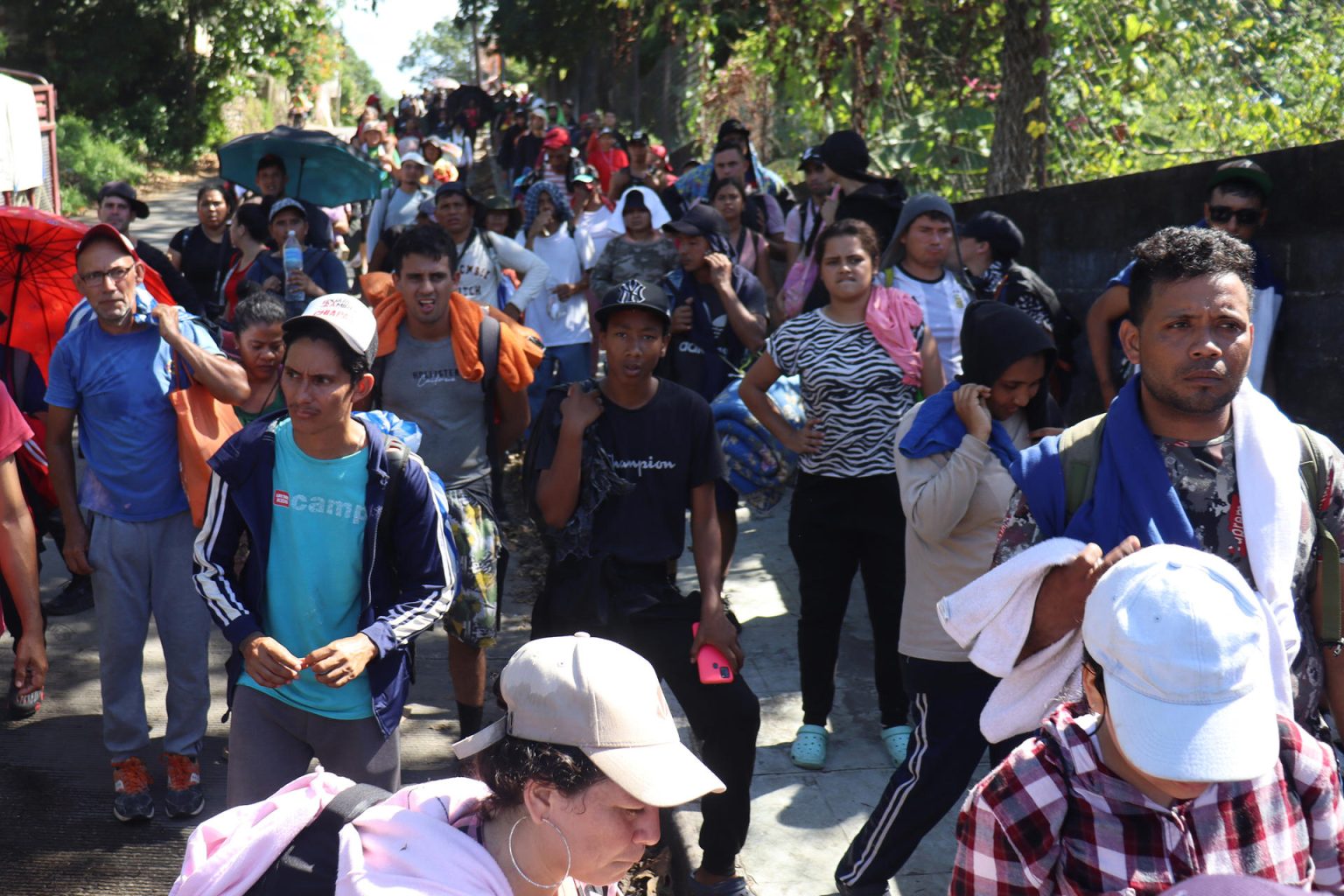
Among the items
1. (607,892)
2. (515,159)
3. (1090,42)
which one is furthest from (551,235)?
(515,159)

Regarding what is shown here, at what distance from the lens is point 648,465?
15.0 feet

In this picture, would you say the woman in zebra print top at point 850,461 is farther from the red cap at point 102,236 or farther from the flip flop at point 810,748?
the red cap at point 102,236

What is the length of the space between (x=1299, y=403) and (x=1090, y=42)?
4691 millimetres

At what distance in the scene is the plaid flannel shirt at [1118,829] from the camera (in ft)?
7.24

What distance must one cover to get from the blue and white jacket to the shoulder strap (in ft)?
5.87

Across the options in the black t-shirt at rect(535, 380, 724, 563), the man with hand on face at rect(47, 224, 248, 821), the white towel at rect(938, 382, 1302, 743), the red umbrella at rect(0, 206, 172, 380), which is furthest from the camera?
the red umbrella at rect(0, 206, 172, 380)

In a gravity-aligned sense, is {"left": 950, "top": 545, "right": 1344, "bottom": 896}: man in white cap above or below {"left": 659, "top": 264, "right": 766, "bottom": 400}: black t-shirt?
below

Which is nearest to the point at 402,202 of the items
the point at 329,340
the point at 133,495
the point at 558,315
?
the point at 558,315

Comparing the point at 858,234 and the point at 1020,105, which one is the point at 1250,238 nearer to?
the point at 858,234

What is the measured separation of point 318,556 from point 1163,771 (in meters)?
2.44

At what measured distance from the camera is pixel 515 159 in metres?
22.0

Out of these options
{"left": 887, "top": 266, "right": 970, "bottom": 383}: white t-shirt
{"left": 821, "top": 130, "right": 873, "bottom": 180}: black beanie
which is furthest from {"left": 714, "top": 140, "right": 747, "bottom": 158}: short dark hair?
{"left": 887, "top": 266, "right": 970, "bottom": 383}: white t-shirt

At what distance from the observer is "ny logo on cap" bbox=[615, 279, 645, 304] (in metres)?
4.59

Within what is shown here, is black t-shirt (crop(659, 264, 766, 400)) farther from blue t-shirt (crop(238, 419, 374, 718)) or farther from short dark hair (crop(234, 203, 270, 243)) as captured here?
blue t-shirt (crop(238, 419, 374, 718))
